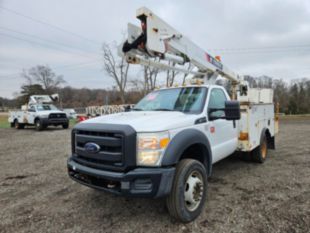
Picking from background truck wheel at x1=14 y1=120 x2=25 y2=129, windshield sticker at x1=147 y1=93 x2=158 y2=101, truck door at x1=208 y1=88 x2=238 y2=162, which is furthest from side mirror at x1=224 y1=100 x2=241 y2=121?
background truck wheel at x1=14 y1=120 x2=25 y2=129

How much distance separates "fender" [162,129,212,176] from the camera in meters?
2.43

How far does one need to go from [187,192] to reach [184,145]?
652 millimetres

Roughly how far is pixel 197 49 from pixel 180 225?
12.5 ft

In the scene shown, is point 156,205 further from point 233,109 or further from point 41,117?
point 41,117

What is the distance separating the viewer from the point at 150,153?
2.38 m

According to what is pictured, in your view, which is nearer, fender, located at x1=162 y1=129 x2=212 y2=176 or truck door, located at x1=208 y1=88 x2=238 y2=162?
fender, located at x1=162 y1=129 x2=212 y2=176

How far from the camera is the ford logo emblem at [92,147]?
261cm

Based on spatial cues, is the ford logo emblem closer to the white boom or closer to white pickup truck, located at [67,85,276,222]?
white pickup truck, located at [67,85,276,222]

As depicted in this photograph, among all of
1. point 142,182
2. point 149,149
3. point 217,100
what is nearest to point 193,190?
point 142,182

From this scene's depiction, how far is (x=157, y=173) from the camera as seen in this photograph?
2.32m

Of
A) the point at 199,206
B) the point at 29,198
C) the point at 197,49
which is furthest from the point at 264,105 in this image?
the point at 29,198

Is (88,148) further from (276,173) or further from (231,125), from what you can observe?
(276,173)

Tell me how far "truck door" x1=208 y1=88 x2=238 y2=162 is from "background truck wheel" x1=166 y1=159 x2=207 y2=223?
0.74 metres

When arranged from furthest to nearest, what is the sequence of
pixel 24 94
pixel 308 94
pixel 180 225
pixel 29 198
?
1. pixel 24 94
2. pixel 308 94
3. pixel 29 198
4. pixel 180 225
